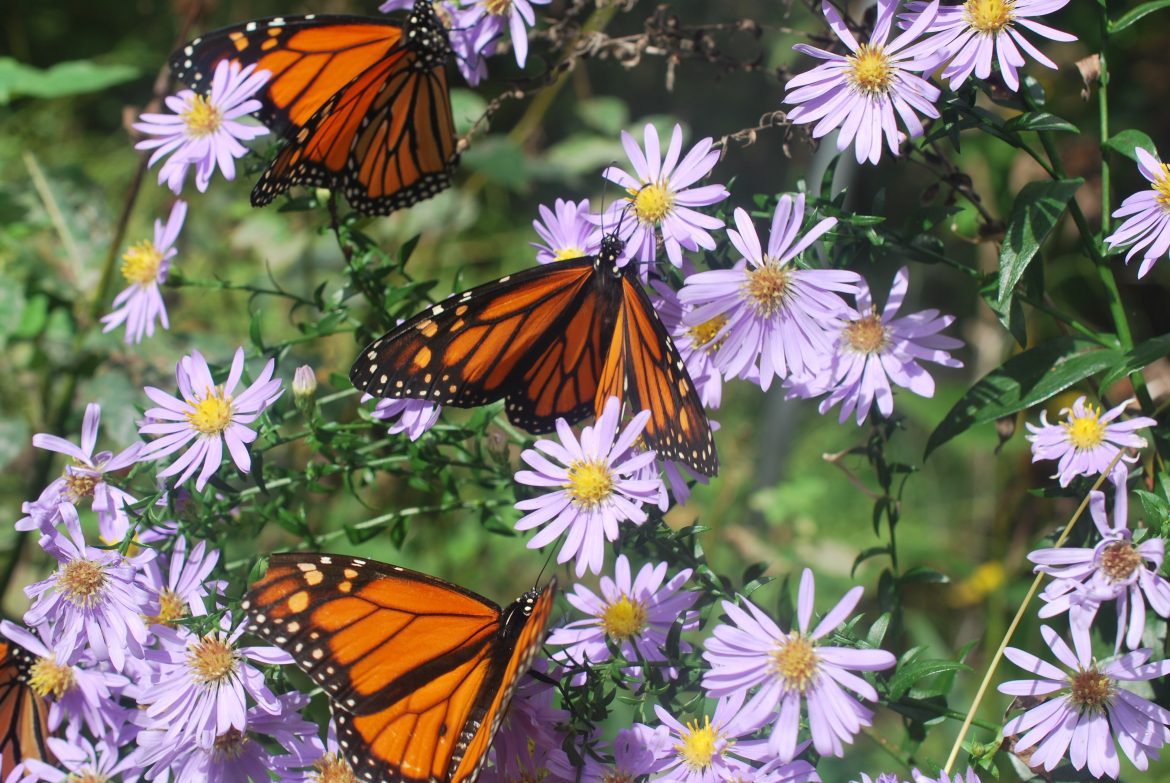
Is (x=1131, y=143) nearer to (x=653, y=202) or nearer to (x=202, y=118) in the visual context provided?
(x=653, y=202)

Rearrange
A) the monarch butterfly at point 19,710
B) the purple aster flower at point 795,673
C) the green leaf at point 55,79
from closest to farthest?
the purple aster flower at point 795,673 < the monarch butterfly at point 19,710 < the green leaf at point 55,79

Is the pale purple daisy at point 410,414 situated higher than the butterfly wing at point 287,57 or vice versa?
the butterfly wing at point 287,57

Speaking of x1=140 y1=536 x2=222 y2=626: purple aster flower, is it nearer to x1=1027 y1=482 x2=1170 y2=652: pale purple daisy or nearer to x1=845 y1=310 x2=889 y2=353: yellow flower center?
x1=845 y1=310 x2=889 y2=353: yellow flower center

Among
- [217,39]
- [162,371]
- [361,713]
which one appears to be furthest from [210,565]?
[162,371]

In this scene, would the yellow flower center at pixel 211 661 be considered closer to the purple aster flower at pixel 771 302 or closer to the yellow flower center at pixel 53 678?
the yellow flower center at pixel 53 678

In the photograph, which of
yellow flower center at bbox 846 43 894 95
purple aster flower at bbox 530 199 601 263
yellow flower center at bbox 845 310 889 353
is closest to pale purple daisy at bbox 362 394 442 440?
purple aster flower at bbox 530 199 601 263

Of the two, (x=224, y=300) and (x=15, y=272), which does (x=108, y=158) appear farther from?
(x=15, y=272)

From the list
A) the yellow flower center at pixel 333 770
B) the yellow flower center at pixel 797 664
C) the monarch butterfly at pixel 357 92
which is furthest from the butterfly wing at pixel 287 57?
the yellow flower center at pixel 797 664
